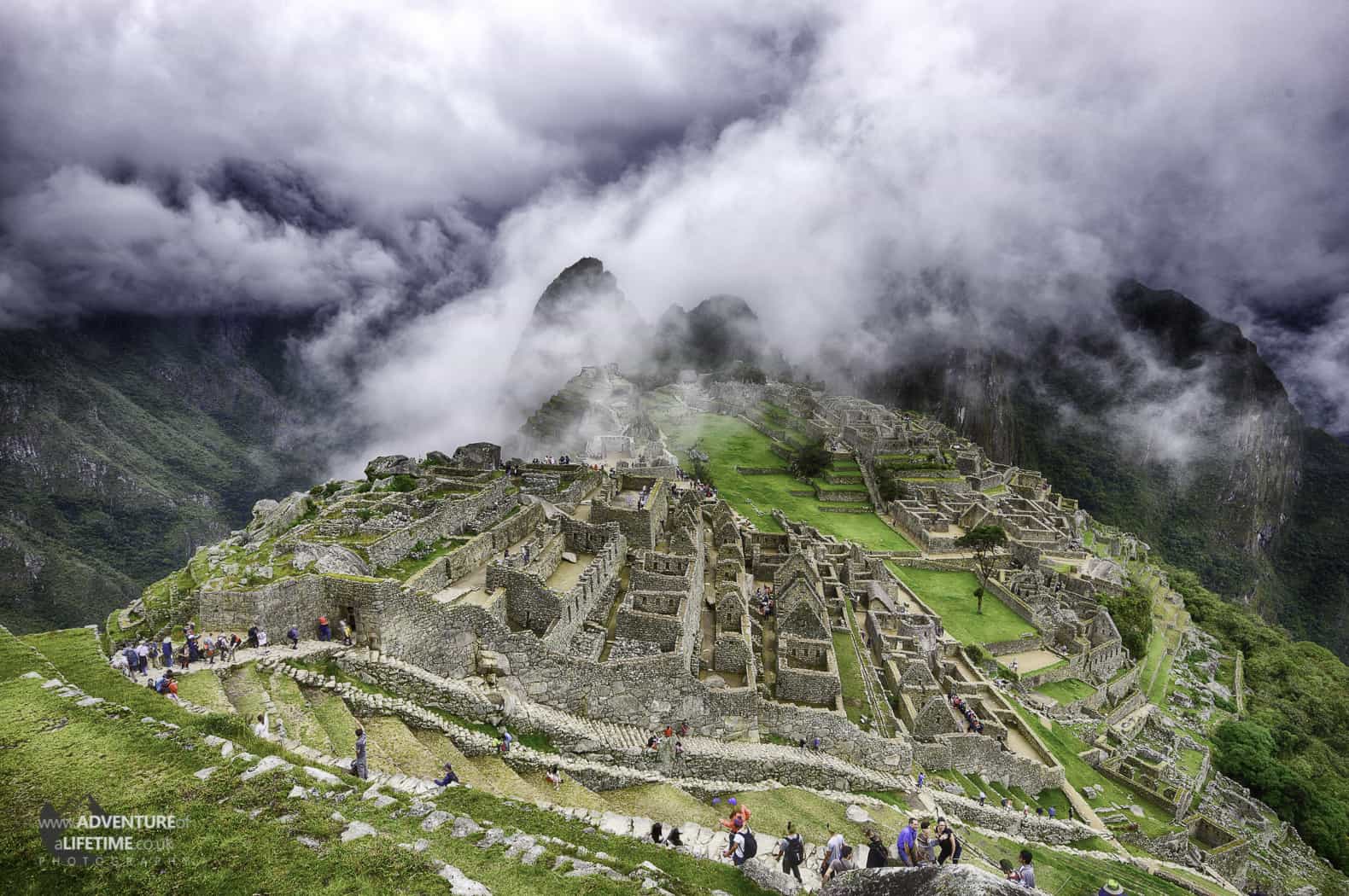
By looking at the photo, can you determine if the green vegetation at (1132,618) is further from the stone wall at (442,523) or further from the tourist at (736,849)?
the tourist at (736,849)

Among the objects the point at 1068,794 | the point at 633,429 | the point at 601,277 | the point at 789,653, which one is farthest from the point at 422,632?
the point at 601,277

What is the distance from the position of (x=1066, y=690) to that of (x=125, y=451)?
107279mm

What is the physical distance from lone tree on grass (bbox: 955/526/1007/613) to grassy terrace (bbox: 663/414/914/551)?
16.7 feet

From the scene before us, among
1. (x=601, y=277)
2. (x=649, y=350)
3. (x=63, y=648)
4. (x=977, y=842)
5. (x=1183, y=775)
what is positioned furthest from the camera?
(x=601, y=277)

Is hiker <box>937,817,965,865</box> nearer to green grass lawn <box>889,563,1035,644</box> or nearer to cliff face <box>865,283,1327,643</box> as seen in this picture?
green grass lawn <box>889,563,1035,644</box>

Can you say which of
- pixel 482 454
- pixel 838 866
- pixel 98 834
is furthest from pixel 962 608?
pixel 98 834

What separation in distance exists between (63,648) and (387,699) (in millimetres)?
7413

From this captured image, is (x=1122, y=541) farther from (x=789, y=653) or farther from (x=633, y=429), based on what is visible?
(x=789, y=653)

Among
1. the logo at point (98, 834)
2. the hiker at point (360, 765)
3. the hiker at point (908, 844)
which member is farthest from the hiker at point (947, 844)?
the logo at point (98, 834)

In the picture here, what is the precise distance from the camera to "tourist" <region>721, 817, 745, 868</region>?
12359mm

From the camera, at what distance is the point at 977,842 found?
20047 mm

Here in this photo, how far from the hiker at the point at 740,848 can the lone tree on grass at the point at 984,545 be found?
43.9 m

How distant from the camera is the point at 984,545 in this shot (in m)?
54.8

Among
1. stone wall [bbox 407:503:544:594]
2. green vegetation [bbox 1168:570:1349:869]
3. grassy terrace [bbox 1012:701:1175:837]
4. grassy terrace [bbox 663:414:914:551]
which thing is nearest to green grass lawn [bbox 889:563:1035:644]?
grassy terrace [bbox 663:414:914:551]
